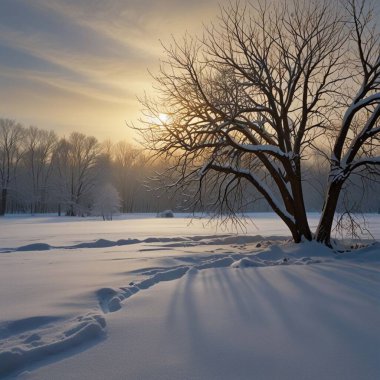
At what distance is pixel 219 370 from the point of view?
2918 millimetres

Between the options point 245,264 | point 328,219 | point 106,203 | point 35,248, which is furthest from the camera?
point 106,203

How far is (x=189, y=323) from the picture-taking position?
404 centimetres

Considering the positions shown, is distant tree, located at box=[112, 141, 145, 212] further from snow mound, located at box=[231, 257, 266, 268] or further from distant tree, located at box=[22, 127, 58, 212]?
snow mound, located at box=[231, 257, 266, 268]

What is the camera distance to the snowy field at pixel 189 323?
2967mm

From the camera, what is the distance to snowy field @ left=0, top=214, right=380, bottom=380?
2967mm

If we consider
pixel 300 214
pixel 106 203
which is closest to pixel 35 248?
pixel 300 214

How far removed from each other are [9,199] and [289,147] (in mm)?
61896

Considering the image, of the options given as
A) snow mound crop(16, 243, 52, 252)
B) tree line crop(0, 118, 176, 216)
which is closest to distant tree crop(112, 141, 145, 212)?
tree line crop(0, 118, 176, 216)

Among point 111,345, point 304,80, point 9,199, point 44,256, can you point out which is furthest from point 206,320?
point 9,199

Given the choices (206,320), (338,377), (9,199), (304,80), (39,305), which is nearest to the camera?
(338,377)

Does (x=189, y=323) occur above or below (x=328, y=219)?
below

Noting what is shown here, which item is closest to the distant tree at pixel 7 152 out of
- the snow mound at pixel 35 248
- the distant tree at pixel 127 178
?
the distant tree at pixel 127 178

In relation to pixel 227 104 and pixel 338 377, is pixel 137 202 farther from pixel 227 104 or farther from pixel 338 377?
pixel 338 377

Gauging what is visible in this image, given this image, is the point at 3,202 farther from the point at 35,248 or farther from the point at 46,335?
the point at 46,335
